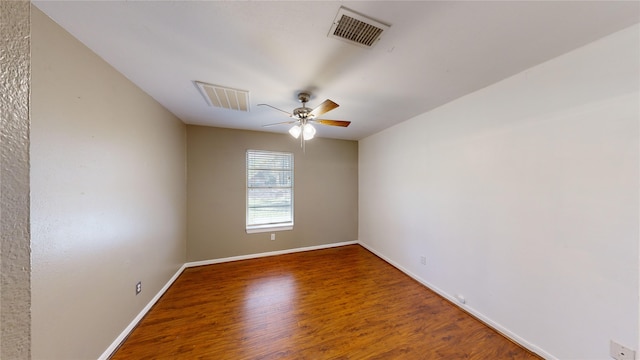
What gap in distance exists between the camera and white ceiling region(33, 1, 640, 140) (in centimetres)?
119

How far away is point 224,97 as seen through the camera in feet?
7.53

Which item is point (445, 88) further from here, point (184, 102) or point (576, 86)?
point (184, 102)

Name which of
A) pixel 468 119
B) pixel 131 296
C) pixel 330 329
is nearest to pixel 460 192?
pixel 468 119

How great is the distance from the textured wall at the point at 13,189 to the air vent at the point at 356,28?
4.16 feet

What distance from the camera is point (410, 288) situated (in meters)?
2.73

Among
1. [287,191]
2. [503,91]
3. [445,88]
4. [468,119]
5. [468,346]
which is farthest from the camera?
[287,191]

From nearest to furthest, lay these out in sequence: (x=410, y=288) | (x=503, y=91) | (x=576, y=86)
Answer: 1. (x=576, y=86)
2. (x=503, y=91)
3. (x=410, y=288)

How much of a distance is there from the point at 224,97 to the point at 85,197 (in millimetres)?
1460

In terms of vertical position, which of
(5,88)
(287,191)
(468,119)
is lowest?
(287,191)

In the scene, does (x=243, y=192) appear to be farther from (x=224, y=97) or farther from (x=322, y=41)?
(x=322, y=41)

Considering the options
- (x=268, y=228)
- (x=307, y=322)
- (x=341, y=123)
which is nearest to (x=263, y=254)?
(x=268, y=228)

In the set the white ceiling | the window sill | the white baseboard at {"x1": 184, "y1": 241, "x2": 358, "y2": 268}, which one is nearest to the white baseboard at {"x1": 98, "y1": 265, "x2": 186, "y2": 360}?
the white baseboard at {"x1": 184, "y1": 241, "x2": 358, "y2": 268}

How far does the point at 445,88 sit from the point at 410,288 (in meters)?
2.46

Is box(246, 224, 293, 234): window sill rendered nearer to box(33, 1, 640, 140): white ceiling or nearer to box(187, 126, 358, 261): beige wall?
box(187, 126, 358, 261): beige wall
